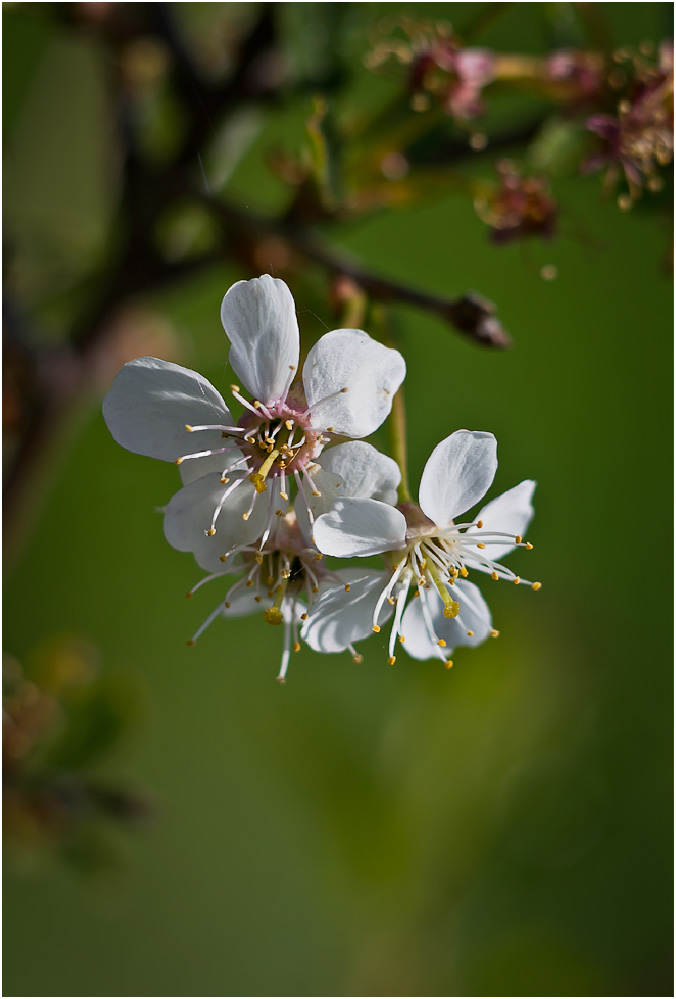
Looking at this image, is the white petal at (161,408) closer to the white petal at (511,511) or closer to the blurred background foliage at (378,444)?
the blurred background foliage at (378,444)

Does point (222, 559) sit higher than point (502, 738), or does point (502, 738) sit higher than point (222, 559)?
point (222, 559)

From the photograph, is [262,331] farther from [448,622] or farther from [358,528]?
[448,622]

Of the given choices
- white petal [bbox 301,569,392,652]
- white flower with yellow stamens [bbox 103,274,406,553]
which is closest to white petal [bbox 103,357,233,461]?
white flower with yellow stamens [bbox 103,274,406,553]

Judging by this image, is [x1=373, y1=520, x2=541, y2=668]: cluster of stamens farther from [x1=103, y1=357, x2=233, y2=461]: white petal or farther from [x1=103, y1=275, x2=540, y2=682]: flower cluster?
[x1=103, y1=357, x2=233, y2=461]: white petal

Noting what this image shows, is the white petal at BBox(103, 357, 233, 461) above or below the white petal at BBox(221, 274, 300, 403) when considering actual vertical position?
below

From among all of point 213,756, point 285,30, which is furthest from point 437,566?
point 213,756

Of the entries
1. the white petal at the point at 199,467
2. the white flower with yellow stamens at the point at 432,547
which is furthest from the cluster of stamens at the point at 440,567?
the white petal at the point at 199,467

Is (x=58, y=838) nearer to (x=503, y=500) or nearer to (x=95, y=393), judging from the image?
(x=95, y=393)

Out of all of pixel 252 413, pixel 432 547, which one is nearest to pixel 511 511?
pixel 432 547
